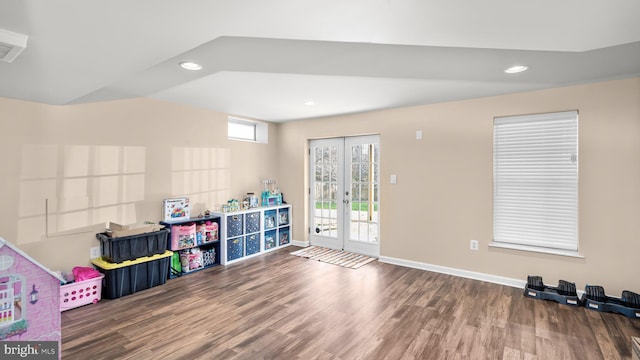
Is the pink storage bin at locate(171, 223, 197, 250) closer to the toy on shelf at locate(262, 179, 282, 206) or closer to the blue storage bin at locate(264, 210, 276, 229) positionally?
the blue storage bin at locate(264, 210, 276, 229)

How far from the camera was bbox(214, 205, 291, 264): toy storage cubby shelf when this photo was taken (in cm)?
461

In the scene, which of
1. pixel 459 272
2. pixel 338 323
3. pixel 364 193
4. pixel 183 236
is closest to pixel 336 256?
pixel 364 193

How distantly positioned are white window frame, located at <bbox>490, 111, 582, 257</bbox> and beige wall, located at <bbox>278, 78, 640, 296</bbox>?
0.09 m

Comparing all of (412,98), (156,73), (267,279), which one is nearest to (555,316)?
(412,98)

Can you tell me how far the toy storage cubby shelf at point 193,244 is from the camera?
4059 millimetres

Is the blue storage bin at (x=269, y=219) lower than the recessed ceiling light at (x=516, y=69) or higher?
lower

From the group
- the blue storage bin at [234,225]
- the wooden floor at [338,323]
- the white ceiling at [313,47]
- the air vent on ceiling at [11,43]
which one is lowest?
the wooden floor at [338,323]

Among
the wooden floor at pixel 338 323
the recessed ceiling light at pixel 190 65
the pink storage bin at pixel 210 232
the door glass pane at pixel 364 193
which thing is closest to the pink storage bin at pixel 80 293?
the wooden floor at pixel 338 323

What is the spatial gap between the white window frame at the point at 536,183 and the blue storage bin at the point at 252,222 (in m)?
3.52

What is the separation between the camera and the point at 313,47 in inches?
87.7

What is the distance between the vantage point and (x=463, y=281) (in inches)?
153

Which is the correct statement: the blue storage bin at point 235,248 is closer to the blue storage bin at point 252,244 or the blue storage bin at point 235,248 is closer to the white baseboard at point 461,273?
the blue storage bin at point 252,244


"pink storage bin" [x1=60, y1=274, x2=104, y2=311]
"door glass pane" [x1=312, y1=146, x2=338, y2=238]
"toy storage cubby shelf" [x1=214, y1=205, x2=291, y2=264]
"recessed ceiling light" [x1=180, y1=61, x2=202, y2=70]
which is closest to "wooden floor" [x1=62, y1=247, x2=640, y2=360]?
"pink storage bin" [x1=60, y1=274, x2=104, y2=311]

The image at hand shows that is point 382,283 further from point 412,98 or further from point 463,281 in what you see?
point 412,98
